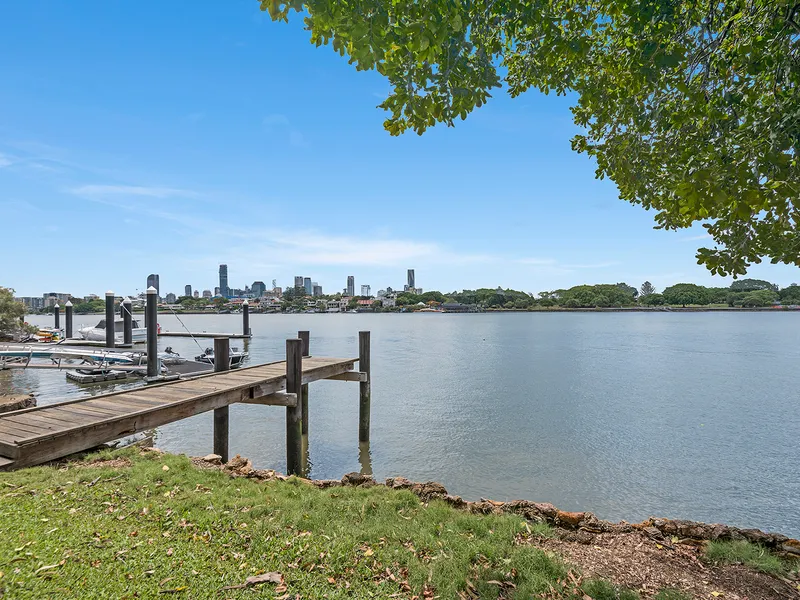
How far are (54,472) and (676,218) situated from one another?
8.49m

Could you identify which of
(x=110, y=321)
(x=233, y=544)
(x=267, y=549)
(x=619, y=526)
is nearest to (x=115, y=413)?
(x=233, y=544)

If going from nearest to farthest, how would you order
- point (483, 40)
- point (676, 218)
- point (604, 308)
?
point (483, 40), point (676, 218), point (604, 308)

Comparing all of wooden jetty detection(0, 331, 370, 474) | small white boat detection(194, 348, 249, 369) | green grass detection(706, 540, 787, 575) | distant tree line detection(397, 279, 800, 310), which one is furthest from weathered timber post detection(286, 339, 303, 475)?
distant tree line detection(397, 279, 800, 310)

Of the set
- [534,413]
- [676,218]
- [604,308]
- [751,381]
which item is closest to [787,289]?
[604,308]

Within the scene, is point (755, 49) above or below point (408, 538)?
above

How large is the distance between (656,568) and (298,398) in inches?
292

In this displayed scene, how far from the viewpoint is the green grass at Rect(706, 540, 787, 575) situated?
14.5 feet

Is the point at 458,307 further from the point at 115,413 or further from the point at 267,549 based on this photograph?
the point at 267,549

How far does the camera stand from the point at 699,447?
14.0 meters

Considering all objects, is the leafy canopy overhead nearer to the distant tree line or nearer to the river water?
the river water

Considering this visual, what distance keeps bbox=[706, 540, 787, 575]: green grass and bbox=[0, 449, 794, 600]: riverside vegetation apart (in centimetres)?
2

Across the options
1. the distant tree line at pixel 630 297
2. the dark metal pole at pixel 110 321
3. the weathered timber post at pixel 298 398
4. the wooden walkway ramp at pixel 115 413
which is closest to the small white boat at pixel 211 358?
the dark metal pole at pixel 110 321

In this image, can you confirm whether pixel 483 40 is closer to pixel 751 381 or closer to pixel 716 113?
pixel 716 113

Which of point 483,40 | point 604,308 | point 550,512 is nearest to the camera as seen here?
point 483,40
